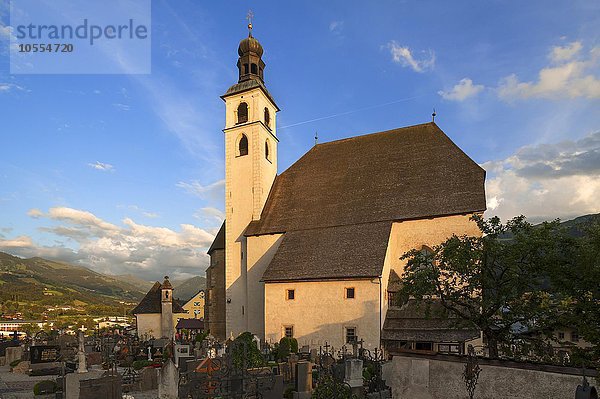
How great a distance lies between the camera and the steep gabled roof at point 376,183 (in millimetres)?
24062

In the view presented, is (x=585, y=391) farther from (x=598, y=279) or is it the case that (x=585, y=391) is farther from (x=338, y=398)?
(x=598, y=279)

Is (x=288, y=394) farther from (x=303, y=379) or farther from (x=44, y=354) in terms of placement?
(x=44, y=354)

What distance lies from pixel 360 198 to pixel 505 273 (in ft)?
44.6

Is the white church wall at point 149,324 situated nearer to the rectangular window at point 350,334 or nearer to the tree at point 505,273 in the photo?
the rectangular window at point 350,334

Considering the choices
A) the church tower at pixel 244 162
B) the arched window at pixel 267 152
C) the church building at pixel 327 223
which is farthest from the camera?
the arched window at pixel 267 152

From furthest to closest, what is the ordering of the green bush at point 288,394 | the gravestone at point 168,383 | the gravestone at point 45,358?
the gravestone at point 45,358
the green bush at point 288,394
the gravestone at point 168,383

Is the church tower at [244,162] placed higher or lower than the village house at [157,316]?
higher

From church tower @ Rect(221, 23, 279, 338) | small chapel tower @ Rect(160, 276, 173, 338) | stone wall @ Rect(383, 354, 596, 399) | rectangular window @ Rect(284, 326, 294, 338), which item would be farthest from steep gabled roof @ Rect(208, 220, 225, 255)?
stone wall @ Rect(383, 354, 596, 399)

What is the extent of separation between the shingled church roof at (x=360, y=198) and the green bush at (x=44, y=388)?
12.3 meters

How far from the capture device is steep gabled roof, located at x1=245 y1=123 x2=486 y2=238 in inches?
947

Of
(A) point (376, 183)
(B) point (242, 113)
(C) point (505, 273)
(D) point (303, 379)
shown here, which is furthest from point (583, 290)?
(B) point (242, 113)

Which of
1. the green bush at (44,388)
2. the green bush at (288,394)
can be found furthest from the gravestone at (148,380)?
the green bush at (288,394)

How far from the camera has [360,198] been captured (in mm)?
26875

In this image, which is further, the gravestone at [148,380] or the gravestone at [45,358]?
the gravestone at [45,358]
